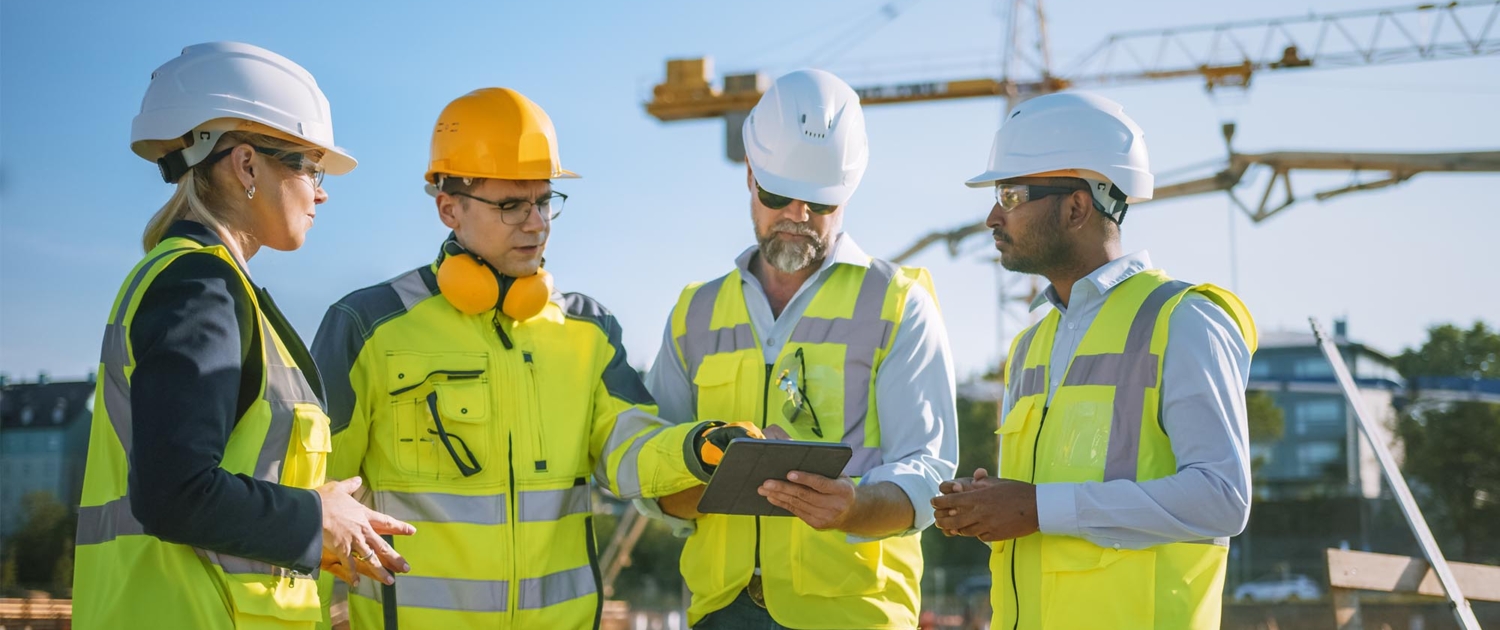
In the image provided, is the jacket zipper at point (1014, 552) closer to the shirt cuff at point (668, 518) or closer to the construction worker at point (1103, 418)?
the construction worker at point (1103, 418)

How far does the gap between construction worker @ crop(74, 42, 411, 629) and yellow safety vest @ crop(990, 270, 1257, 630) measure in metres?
→ 2.11

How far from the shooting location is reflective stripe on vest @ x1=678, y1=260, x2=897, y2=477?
5051mm

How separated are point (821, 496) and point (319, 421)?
1.60m

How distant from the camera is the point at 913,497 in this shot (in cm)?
475

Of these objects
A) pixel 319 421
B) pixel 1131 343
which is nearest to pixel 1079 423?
pixel 1131 343

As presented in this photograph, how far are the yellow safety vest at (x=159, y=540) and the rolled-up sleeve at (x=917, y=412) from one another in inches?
80.4

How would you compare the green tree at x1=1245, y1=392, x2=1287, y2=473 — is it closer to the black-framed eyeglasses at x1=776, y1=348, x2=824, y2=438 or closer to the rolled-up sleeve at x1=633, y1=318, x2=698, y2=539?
the rolled-up sleeve at x1=633, y1=318, x2=698, y2=539

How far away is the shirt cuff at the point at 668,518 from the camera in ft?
16.9

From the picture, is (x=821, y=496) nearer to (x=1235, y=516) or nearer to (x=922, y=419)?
(x=922, y=419)

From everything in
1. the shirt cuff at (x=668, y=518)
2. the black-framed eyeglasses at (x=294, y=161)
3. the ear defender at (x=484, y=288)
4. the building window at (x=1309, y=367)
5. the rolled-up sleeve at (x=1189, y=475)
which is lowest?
the shirt cuff at (x=668, y=518)

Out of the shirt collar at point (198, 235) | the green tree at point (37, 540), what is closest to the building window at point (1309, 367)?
the green tree at point (37, 540)

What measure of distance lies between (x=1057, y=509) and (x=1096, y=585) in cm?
28

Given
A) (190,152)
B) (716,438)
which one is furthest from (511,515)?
(190,152)

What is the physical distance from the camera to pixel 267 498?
3.41 metres
